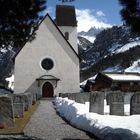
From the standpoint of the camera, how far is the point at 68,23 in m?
69.1

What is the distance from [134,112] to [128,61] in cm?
17591

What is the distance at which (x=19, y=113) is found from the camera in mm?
20969

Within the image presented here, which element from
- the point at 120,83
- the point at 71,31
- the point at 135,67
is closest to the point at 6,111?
the point at 120,83

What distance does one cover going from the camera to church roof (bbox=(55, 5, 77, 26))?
69000 mm

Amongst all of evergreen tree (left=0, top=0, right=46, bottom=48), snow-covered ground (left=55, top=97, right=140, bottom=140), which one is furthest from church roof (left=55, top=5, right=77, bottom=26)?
evergreen tree (left=0, top=0, right=46, bottom=48)

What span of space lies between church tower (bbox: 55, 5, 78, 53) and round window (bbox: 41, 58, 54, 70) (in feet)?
33.8

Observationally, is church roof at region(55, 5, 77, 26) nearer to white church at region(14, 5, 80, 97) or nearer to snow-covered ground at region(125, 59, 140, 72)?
white church at region(14, 5, 80, 97)

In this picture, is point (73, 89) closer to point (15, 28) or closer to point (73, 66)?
point (73, 66)

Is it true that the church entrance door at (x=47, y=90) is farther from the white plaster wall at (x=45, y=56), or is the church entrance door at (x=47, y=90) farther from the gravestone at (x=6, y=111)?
the gravestone at (x=6, y=111)

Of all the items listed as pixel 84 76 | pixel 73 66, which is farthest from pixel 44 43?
pixel 84 76

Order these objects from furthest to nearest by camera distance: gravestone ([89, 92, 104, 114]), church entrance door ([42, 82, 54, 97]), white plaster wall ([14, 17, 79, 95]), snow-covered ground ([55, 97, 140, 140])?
church entrance door ([42, 82, 54, 97]) → white plaster wall ([14, 17, 79, 95]) → gravestone ([89, 92, 104, 114]) → snow-covered ground ([55, 97, 140, 140])

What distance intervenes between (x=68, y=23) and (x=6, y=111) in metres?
54.3

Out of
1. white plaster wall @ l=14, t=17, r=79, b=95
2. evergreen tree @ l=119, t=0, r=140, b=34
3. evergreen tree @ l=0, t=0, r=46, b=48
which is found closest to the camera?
evergreen tree @ l=119, t=0, r=140, b=34

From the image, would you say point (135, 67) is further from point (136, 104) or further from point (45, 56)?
point (136, 104)
